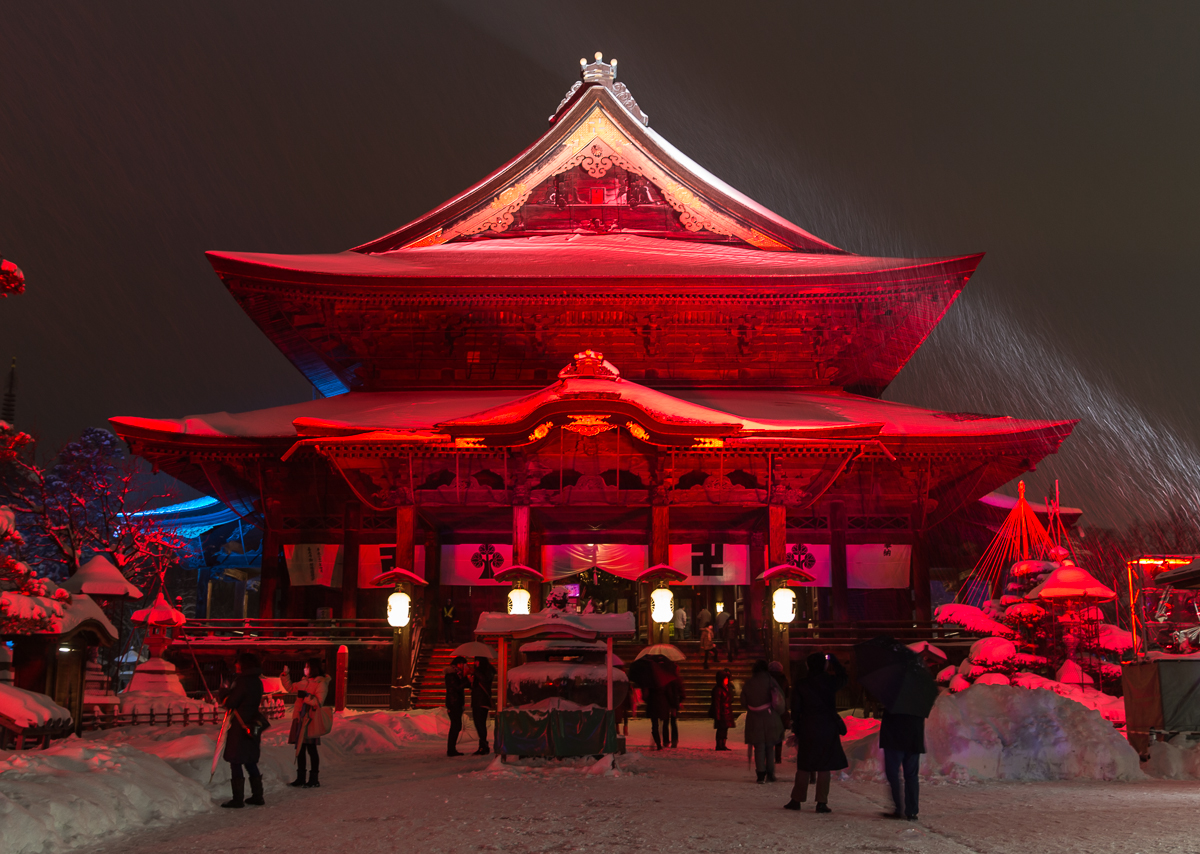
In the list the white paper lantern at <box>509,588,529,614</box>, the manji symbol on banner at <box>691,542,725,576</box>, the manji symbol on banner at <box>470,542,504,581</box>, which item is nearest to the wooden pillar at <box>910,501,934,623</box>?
the manji symbol on banner at <box>691,542,725,576</box>

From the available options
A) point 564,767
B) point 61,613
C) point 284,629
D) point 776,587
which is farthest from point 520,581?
point 61,613

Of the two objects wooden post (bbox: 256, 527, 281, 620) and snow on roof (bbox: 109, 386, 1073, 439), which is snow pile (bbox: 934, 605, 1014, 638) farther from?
wooden post (bbox: 256, 527, 281, 620)

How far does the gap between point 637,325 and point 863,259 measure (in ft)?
19.5

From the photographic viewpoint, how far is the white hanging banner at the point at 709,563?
24172 mm

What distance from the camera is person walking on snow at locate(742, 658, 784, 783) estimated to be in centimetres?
1098

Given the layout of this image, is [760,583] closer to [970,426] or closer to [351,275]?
[970,426]

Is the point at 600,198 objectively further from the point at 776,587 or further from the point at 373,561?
the point at 776,587

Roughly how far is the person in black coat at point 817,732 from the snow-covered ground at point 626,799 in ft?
0.98

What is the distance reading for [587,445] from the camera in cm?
2189

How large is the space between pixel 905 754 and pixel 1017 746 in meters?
3.41

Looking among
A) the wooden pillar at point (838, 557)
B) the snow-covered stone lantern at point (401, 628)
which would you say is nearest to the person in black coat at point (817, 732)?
the snow-covered stone lantern at point (401, 628)

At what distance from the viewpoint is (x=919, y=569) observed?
2439 centimetres

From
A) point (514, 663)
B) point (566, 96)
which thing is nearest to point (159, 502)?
point (566, 96)

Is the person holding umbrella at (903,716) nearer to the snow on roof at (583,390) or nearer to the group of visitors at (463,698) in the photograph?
the group of visitors at (463,698)
